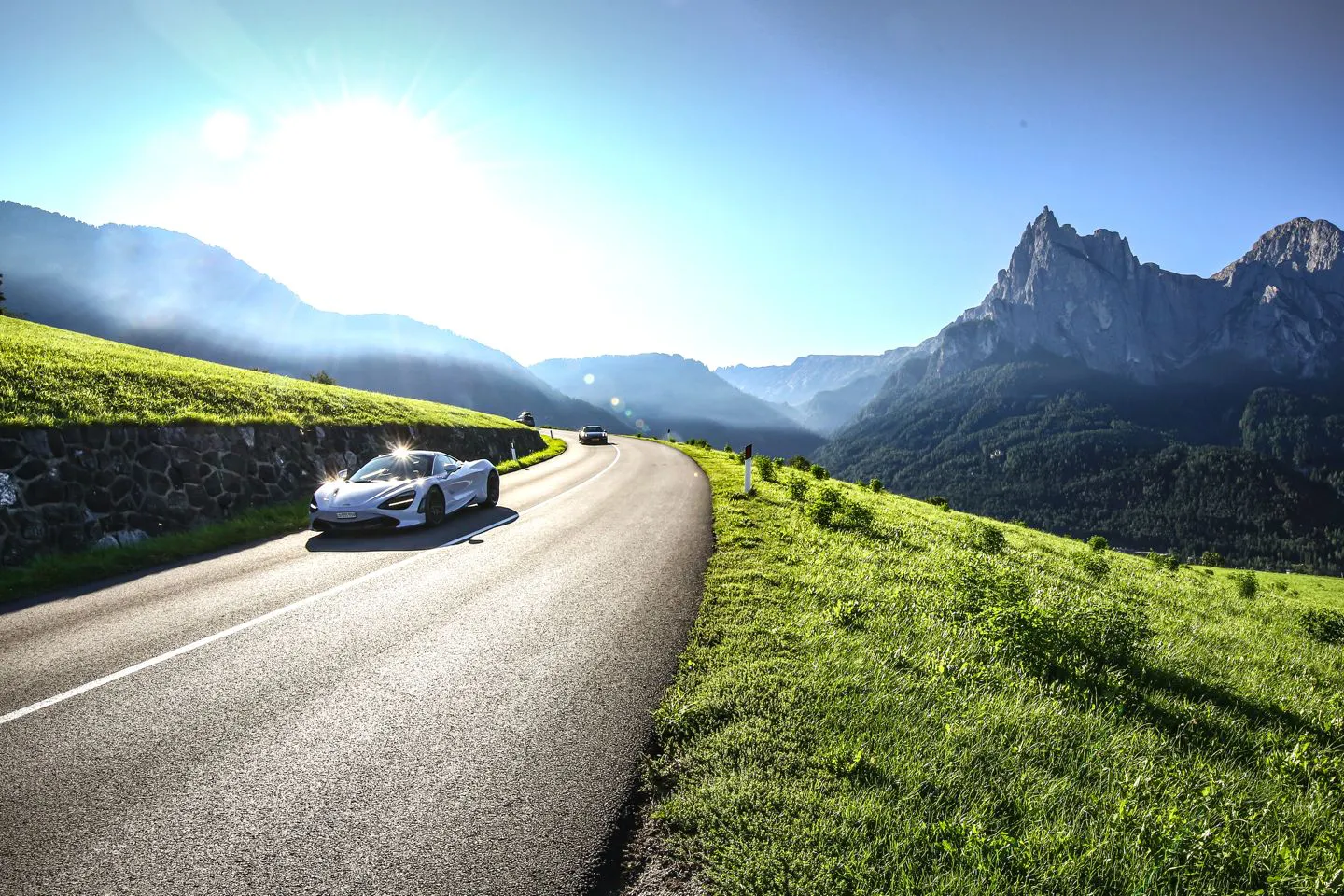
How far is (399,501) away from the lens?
1023 cm

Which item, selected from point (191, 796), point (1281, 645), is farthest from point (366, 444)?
point (1281, 645)

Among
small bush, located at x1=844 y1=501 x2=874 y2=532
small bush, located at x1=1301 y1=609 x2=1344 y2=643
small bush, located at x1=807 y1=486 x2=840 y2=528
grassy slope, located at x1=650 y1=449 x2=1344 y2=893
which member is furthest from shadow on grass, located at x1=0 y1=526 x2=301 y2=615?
small bush, located at x1=1301 y1=609 x2=1344 y2=643

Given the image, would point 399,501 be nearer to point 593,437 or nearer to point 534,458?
point 534,458

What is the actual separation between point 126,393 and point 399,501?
6.58 meters

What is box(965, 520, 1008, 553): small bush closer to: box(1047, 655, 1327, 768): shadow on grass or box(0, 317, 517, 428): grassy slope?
box(1047, 655, 1327, 768): shadow on grass

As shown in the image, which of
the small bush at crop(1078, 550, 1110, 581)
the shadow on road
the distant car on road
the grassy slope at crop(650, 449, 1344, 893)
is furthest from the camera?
the distant car on road

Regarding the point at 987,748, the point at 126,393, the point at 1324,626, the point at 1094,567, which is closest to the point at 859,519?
the point at 1094,567

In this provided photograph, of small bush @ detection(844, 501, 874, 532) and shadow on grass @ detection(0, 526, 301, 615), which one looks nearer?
shadow on grass @ detection(0, 526, 301, 615)

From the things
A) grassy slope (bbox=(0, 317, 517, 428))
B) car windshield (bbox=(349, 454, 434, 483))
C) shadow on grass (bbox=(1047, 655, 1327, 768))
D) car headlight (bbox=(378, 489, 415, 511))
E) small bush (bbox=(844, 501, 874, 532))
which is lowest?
shadow on grass (bbox=(1047, 655, 1327, 768))

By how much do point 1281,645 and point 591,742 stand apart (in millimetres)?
8877

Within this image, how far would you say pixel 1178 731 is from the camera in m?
4.05

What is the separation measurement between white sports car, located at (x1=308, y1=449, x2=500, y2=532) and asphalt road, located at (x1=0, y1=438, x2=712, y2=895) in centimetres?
211

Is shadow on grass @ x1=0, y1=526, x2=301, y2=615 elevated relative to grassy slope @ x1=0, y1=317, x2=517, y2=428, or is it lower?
lower

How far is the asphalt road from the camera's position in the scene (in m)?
2.60
